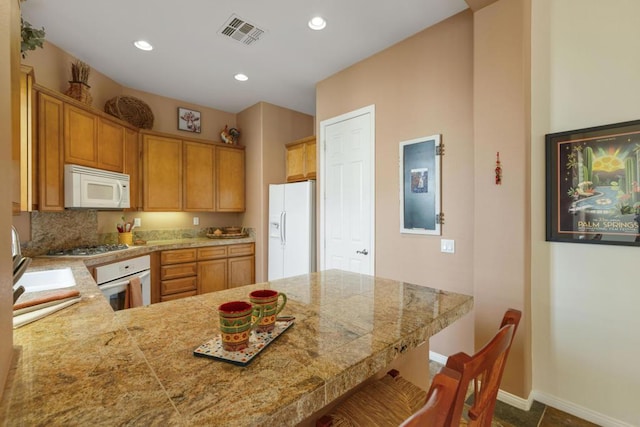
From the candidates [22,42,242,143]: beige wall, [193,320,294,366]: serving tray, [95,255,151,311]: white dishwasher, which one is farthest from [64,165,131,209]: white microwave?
[193,320,294,366]: serving tray

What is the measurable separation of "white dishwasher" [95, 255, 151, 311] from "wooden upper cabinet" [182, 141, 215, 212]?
42.1 inches

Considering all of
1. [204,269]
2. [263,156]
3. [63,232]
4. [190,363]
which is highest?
[263,156]

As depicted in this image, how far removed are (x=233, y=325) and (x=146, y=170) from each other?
139 inches

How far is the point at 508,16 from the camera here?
6.31 feet

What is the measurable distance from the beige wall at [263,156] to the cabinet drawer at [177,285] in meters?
0.91

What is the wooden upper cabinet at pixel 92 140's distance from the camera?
2.64 meters

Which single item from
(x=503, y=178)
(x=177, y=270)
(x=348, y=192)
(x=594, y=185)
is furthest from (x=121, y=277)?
(x=594, y=185)

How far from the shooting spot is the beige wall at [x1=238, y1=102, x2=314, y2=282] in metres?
4.20

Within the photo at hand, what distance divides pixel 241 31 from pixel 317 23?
0.68 metres

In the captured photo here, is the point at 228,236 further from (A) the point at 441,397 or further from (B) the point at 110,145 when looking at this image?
(A) the point at 441,397

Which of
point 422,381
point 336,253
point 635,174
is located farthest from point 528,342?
point 336,253

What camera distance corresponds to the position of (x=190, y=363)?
77 cm

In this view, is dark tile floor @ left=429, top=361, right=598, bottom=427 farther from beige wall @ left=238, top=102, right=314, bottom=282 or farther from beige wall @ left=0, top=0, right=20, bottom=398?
beige wall @ left=238, top=102, right=314, bottom=282

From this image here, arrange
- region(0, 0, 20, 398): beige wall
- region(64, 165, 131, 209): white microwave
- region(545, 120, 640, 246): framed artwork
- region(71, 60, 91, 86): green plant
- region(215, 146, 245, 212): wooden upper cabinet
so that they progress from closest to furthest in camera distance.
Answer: region(0, 0, 20, 398): beige wall < region(545, 120, 640, 246): framed artwork < region(64, 165, 131, 209): white microwave < region(71, 60, 91, 86): green plant < region(215, 146, 245, 212): wooden upper cabinet
